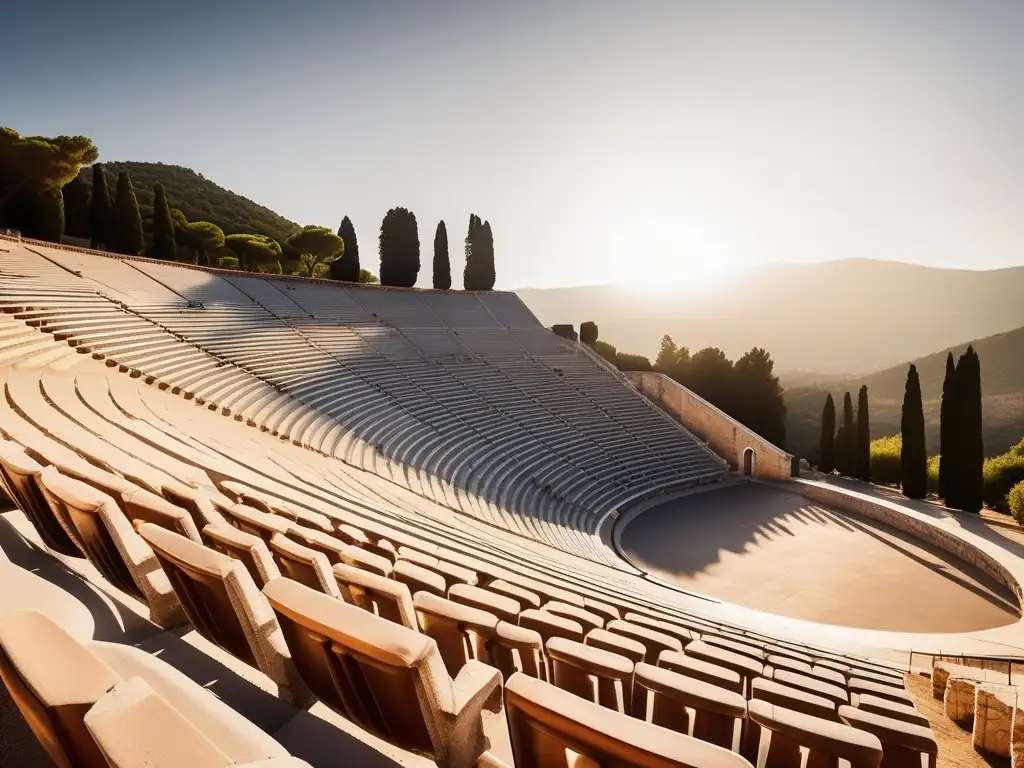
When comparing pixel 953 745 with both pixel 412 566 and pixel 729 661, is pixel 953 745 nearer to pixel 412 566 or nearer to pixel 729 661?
pixel 729 661

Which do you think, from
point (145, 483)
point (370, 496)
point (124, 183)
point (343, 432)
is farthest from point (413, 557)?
point (124, 183)

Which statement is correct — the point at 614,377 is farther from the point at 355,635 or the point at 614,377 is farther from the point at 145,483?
the point at 355,635

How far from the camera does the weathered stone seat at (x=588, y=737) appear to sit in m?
1.09

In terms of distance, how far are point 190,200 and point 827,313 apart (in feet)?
502

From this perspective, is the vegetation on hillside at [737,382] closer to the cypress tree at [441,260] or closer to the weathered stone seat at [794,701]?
the cypress tree at [441,260]

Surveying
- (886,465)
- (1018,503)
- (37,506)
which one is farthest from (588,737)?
(886,465)

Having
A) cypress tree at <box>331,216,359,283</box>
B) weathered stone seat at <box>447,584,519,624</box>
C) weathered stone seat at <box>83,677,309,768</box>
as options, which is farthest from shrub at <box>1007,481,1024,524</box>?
cypress tree at <box>331,216,359,283</box>

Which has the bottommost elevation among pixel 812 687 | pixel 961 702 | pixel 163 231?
pixel 961 702

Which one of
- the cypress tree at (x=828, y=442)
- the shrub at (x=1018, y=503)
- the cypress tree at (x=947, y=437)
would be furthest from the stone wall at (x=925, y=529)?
the cypress tree at (x=828, y=442)

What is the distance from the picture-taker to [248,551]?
7.82ft

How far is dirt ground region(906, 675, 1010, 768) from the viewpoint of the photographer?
4.70 m

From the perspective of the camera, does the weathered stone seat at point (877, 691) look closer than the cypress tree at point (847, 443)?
Yes

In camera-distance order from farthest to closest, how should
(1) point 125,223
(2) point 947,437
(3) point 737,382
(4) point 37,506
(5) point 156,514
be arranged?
(3) point 737,382 < (1) point 125,223 < (2) point 947,437 < (4) point 37,506 < (5) point 156,514

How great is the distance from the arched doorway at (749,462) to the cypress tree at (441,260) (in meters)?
23.6
